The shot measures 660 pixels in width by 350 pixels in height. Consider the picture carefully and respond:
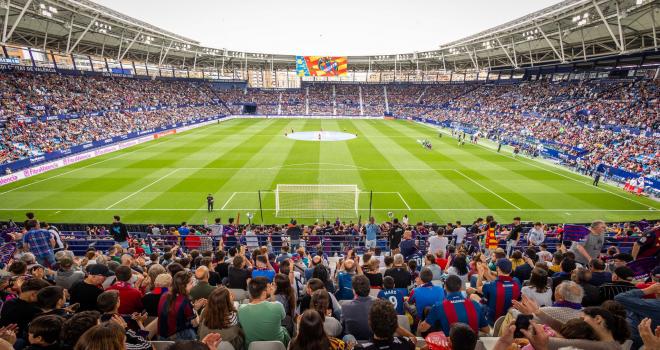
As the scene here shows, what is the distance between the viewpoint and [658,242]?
7922 millimetres

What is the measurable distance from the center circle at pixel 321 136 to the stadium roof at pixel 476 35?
2474 centimetres

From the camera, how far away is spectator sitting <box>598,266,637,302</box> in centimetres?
537

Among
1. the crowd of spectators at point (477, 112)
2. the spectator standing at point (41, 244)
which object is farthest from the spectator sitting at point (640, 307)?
the crowd of spectators at point (477, 112)

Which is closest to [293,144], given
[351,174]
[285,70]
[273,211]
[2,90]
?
[351,174]

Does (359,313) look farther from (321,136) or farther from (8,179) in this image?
(321,136)

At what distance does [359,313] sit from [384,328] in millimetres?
1168

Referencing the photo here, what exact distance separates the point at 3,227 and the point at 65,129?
30.5 m

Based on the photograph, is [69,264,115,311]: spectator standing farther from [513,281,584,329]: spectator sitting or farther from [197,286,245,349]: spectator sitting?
[513,281,584,329]: spectator sitting

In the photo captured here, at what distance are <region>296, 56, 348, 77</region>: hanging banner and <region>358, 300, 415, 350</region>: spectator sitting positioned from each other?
257 feet

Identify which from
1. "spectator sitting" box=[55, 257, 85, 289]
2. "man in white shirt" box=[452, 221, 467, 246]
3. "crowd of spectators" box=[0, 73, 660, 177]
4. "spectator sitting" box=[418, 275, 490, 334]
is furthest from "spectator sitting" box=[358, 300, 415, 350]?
"crowd of spectators" box=[0, 73, 660, 177]

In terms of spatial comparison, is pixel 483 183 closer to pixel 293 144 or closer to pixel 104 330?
pixel 293 144

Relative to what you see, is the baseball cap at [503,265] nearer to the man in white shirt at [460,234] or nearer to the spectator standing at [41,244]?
the man in white shirt at [460,234]

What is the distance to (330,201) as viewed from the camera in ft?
78.2

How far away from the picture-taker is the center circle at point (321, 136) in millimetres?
48688
